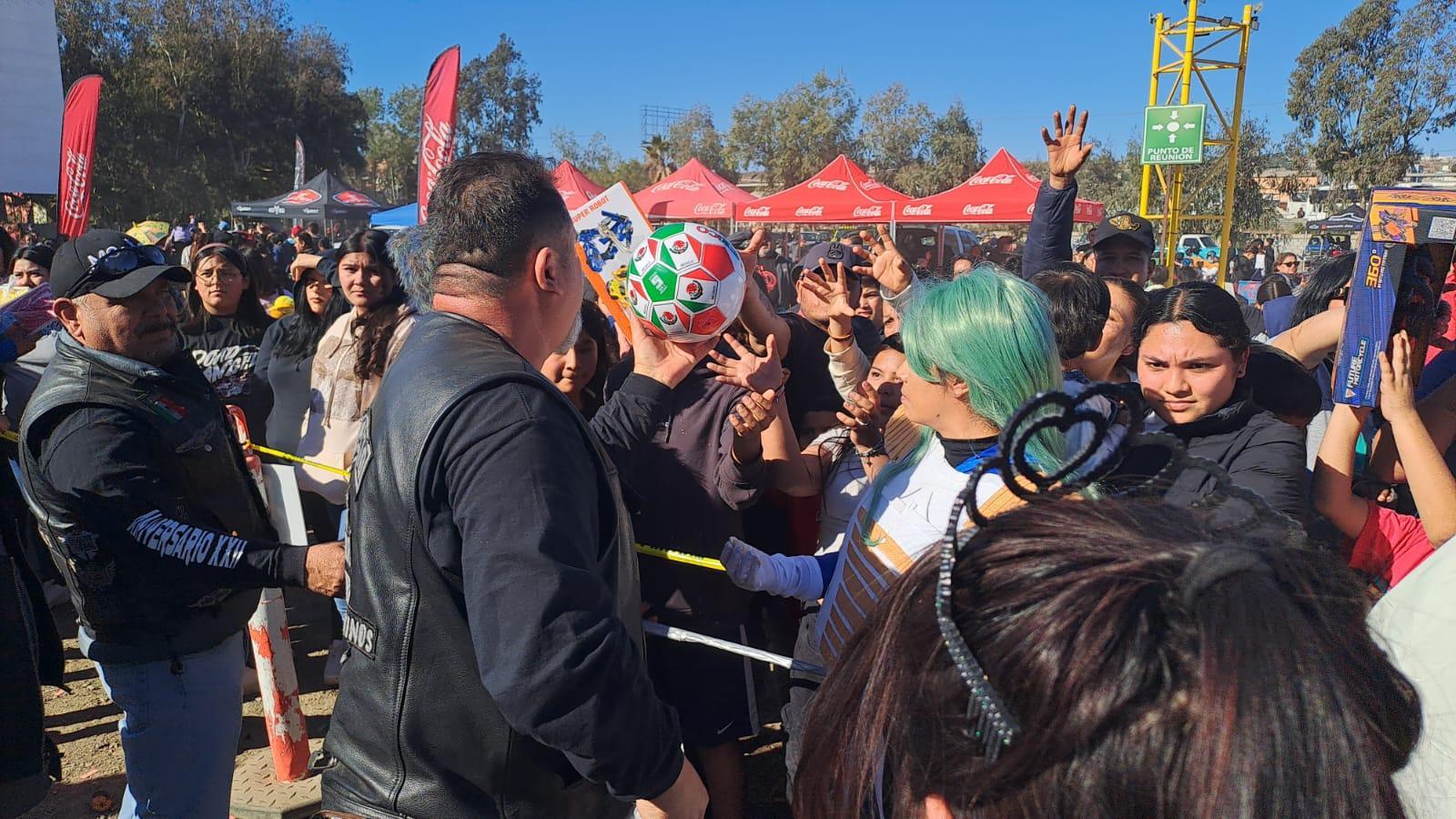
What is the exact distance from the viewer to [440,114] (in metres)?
8.46

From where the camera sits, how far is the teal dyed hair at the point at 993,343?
189 cm

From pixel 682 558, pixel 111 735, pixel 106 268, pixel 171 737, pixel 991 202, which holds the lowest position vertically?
pixel 111 735

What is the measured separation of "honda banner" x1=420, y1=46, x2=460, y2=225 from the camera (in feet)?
27.1

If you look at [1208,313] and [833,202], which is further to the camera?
[833,202]

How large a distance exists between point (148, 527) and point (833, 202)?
16.6 metres

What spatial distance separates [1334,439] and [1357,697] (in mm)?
2262

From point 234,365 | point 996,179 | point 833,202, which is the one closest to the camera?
point 234,365

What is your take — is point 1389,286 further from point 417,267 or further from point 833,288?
point 417,267

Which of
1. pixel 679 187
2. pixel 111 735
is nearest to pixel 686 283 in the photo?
pixel 111 735

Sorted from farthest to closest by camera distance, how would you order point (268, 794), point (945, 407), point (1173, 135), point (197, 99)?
point (197, 99)
point (1173, 135)
point (268, 794)
point (945, 407)

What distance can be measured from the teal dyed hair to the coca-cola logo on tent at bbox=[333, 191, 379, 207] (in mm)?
26485

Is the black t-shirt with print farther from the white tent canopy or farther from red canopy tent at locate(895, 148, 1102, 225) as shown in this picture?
red canopy tent at locate(895, 148, 1102, 225)

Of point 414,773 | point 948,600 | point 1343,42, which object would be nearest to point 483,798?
point 414,773

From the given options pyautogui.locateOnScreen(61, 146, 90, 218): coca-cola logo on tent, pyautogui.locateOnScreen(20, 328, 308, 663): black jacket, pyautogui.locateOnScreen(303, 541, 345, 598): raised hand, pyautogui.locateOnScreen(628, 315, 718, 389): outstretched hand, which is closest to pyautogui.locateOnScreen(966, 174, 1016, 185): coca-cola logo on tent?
pyautogui.locateOnScreen(61, 146, 90, 218): coca-cola logo on tent
